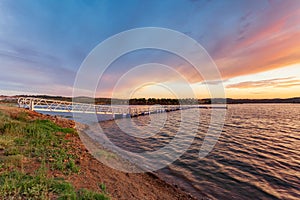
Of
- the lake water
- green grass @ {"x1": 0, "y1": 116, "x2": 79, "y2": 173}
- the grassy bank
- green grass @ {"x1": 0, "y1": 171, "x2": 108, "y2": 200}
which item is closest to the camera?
green grass @ {"x1": 0, "y1": 171, "x2": 108, "y2": 200}

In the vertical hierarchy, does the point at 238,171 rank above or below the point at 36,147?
below

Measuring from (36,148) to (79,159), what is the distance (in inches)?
80.5

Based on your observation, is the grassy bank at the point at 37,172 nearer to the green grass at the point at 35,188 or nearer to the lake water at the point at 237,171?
the green grass at the point at 35,188

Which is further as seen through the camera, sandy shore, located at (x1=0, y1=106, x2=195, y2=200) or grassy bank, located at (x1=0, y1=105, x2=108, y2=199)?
sandy shore, located at (x1=0, y1=106, x2=195, y2=200)

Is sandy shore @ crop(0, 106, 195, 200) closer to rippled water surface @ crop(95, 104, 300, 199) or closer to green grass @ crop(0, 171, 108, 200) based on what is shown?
green grass @ crop(0, 171, 108, 200)

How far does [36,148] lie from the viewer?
672 cm

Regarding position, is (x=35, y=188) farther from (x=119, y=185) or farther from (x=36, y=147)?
(x=36, y=147)

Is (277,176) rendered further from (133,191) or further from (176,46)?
(176,46)

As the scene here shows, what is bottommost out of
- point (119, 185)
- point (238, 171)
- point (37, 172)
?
point (238, 171)

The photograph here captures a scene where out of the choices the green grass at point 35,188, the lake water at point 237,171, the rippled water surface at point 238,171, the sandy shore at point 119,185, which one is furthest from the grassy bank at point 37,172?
the rippled water surface at point 238,171

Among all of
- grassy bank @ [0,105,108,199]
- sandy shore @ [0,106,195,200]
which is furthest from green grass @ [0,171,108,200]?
sandy shore @ [0,106,195,200]

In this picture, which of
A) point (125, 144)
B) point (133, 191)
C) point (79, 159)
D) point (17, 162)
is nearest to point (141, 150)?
point (125, 144)

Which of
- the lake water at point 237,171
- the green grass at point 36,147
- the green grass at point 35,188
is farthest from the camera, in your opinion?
the lake water at point 237,171

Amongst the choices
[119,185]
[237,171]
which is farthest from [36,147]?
[237,171]
